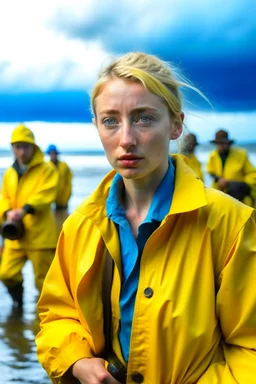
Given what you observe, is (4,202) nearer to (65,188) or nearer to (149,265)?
(149,265)

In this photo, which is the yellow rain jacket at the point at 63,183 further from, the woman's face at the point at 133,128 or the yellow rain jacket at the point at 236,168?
the woman's face at the point at 133,128

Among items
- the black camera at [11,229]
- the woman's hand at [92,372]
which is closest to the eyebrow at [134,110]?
the woman's hand at [92,372]

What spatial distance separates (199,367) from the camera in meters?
2.12

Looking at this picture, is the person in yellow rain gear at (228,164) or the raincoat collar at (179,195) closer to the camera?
the raincoat collar at (179,195)

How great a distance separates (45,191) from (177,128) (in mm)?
5421

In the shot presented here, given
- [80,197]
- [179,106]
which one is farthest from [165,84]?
[80,197]

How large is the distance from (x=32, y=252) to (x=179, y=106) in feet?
18.0

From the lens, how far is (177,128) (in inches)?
92.0

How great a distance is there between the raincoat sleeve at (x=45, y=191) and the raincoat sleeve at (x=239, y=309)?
552 cm

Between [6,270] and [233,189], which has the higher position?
[233,189]

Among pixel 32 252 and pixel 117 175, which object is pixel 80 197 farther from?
pixel 117 175

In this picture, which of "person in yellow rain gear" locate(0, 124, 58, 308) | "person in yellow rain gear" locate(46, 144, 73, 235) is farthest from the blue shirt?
"person in yellow rain gear" locate(46, 144, 73, 235)

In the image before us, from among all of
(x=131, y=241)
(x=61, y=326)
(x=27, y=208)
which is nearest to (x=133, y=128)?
(x=131, y=241)

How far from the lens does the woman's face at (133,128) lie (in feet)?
7.20
